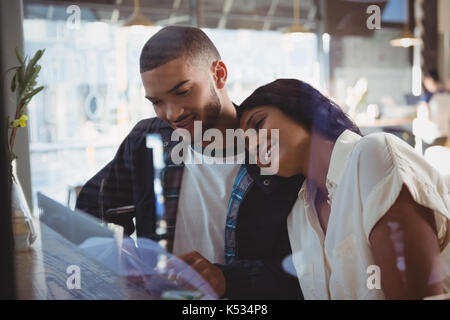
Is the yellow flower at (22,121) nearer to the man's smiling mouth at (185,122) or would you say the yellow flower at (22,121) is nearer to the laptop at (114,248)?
the laptop at (114,248)

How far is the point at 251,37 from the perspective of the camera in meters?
1.14

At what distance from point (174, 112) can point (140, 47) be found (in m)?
0.17

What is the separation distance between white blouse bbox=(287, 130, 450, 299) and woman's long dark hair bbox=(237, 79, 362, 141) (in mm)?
38

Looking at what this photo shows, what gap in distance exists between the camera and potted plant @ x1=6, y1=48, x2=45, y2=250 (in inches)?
45.6

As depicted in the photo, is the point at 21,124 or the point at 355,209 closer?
the point at 355,209

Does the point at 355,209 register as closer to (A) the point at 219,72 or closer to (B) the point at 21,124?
(A) the point at 219,72

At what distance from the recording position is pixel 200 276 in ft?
3.80

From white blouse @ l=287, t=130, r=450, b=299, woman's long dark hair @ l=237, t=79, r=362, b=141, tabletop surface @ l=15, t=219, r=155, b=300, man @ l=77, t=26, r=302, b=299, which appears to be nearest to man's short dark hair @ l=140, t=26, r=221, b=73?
man @ l=77, t=26, r=302, b=299

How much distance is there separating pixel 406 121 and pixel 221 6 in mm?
536

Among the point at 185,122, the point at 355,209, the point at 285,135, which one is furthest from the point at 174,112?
the point at 355,209

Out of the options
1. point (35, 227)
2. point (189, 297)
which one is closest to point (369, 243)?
point (189, 297)

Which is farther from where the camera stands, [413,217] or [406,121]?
[406,121]

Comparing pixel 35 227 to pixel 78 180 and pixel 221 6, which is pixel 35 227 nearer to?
pixel 78 180
